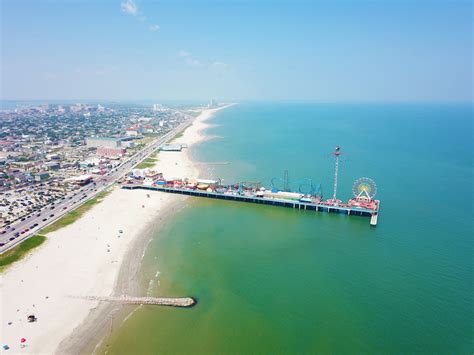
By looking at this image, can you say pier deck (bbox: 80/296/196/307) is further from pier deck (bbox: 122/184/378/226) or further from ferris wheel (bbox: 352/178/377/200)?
ferris wheel (bbox: 352/178/377/200)

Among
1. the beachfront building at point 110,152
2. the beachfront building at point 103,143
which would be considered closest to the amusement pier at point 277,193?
the beachfront building at point 110,152

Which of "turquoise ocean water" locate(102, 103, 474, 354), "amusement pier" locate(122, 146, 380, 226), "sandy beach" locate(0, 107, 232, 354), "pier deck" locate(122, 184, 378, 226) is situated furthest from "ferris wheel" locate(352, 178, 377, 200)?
"sandy beach" locate(0, 107, 232, 354)

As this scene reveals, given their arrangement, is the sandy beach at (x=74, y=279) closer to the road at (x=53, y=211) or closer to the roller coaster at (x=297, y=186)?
the road at (x=53, y=211)

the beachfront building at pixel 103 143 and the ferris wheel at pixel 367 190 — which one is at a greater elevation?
the beachfront building at pixel 103 143

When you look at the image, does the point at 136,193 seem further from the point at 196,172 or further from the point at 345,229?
the point at 345,229

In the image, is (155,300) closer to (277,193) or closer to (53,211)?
(53,211)

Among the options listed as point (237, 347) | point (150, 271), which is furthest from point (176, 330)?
point (150, 271)
